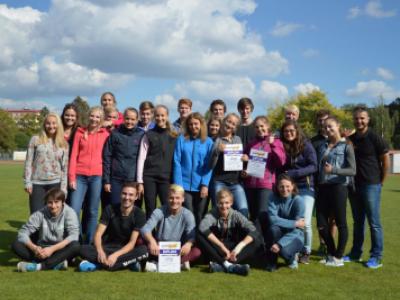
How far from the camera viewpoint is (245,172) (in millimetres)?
6723

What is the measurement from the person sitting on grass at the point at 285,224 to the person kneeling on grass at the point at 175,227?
1106mm

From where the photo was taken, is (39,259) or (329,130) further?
(329,130)

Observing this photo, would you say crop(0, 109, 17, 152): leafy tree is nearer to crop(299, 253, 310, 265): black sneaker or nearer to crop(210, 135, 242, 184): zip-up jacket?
crop(210, 135, 242, 184): zip-up jacket

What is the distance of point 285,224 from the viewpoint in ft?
20.4

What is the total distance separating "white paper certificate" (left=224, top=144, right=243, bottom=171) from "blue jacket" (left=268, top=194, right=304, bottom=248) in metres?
0.72

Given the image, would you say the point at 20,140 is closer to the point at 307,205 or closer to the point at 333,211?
the point at 307,205

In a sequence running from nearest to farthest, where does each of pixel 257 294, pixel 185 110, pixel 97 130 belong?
pixel 257 294
pixel 97 130
pixel 185 110

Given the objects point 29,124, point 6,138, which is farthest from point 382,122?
point 29,124

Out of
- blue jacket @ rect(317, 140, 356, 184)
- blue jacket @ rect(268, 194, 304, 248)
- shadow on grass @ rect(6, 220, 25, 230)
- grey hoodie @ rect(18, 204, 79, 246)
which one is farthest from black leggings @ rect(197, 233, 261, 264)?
shadow on grass @ rect(6, 220, 25, 230)

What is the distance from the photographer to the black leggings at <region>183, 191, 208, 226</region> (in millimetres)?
6660

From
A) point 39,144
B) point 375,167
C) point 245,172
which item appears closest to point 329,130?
point 375,167

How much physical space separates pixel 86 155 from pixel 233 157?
2394 mm

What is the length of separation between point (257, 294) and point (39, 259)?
10.3 ft

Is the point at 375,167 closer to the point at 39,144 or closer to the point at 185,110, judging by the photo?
the point at 185,110
